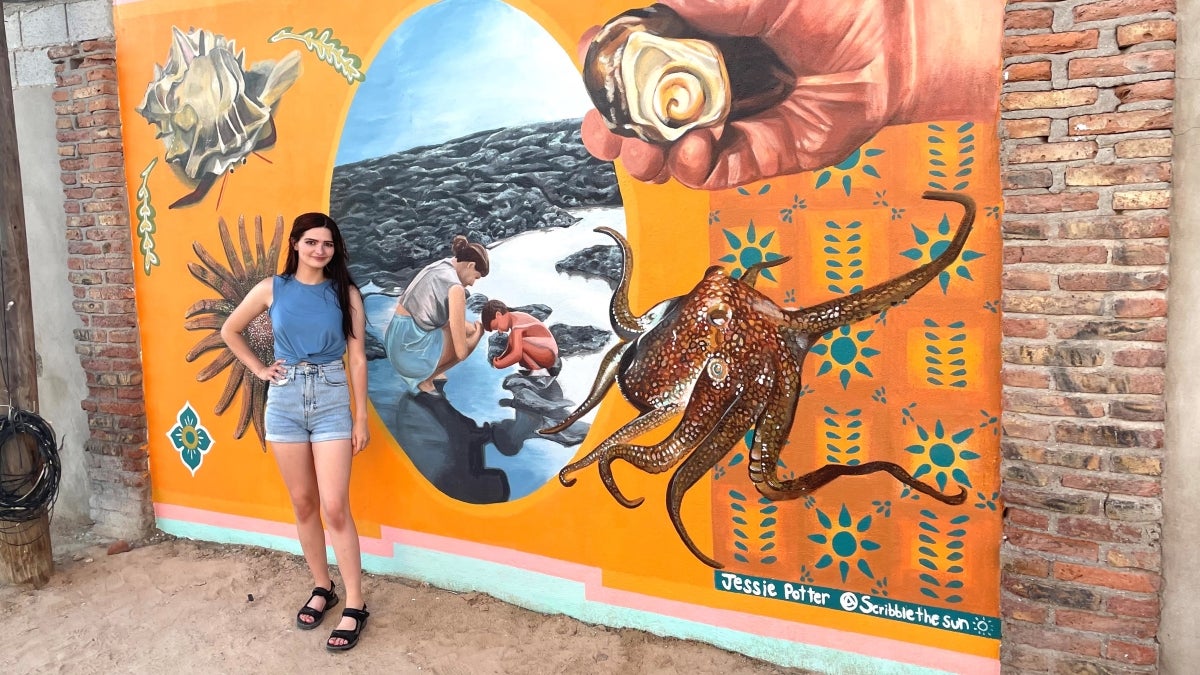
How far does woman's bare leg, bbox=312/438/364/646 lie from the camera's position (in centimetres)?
362

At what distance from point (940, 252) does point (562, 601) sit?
7.08 ft

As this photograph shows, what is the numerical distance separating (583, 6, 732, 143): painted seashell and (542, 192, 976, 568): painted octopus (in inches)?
18.8

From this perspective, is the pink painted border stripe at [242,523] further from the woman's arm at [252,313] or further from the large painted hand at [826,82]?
the large painted hand at [826,82]

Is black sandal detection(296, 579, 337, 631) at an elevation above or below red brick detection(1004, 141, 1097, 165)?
below

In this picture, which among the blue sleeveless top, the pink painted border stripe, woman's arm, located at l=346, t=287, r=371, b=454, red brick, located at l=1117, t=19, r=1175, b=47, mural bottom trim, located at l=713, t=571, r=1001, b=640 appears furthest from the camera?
the pink painted border stripe

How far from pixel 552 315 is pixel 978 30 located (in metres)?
1.91

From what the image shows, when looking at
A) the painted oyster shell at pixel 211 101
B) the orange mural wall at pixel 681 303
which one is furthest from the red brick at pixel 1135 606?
the painted oyster shell at pixel 211 101

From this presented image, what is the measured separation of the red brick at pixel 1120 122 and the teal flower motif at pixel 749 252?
1034mm

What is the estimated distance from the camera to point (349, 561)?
3695 mm

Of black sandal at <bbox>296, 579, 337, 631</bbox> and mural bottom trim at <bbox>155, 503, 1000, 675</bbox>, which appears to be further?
black sandal at <bbox>296, 579, 337, 631</bbox>

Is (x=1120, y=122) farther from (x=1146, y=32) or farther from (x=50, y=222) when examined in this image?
(x=50, y=222)

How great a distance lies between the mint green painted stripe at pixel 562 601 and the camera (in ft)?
10.6

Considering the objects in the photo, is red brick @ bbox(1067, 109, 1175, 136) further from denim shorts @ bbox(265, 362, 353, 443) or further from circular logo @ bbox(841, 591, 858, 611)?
denim shorts @ bbox(265, 362, 353, 443)

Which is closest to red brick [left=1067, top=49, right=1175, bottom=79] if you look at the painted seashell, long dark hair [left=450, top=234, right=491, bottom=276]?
the painted seashell
